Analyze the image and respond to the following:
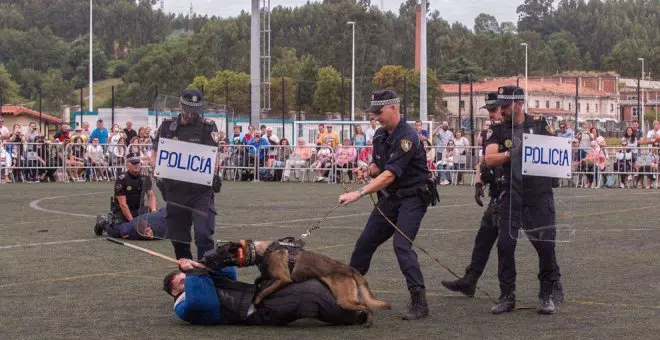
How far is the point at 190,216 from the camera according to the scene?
977 cm

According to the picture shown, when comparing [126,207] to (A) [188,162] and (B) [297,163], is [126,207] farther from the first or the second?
(B) [297,163]

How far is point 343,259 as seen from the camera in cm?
1268

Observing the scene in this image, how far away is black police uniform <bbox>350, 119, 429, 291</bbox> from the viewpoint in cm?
886

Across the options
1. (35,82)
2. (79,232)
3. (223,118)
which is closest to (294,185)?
(79,232)

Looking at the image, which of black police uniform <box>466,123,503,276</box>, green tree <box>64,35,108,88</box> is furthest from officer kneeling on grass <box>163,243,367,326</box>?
green tree <box>64,35,108,88</box>

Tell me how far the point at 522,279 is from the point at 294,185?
18.4 m

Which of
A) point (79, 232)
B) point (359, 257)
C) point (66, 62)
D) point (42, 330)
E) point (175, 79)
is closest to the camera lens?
point (42, 330)

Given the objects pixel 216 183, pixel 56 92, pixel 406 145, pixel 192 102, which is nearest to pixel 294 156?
pixel 216 183

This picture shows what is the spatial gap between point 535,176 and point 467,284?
1.48m

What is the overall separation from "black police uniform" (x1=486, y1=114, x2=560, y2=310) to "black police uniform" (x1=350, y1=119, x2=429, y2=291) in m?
0.67

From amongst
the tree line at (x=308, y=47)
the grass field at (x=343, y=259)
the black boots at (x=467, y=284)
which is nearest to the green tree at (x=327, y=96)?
the tree line at (x=308, y=47)

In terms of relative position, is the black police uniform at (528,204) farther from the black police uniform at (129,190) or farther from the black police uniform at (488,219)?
the black police uniform at (129,190)

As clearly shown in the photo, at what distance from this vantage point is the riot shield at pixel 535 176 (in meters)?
8.86

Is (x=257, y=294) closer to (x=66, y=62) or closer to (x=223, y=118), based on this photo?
(x=223, y=118)
